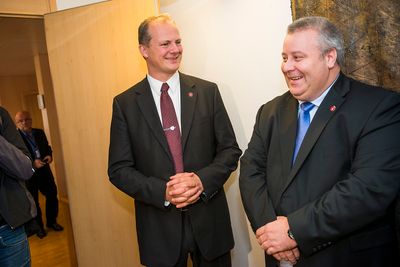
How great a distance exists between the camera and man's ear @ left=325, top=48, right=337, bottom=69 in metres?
1.37

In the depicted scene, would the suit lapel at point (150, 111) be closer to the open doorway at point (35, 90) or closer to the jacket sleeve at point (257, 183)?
the jacket sleeve at point (257, 183)

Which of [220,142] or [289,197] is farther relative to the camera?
[220,142]

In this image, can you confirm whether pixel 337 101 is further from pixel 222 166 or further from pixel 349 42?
pixel 222 166

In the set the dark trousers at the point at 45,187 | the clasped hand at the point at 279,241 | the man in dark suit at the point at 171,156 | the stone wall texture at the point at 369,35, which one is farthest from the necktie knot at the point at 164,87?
the dark trousers at the point at 45,187

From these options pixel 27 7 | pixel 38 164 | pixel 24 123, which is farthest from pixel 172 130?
pixel 24 123

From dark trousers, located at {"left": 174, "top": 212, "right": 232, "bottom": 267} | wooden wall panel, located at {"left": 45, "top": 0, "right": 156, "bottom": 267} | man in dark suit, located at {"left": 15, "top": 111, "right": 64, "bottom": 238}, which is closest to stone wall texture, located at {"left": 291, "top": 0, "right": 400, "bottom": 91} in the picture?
dark trousers, located at {"left": 174, "top": 212, "right": 232, "bottom": 267}

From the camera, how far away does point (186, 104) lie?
1910 millimetres

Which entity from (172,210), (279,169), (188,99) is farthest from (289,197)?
(188,99)

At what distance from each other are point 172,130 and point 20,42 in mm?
4539

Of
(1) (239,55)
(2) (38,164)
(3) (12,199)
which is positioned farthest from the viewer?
(2) (38,164)

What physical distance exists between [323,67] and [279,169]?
1.49ft

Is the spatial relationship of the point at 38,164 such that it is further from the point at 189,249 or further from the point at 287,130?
the point at 287,130

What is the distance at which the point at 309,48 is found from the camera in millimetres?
1354

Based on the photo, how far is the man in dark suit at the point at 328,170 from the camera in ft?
3.99
